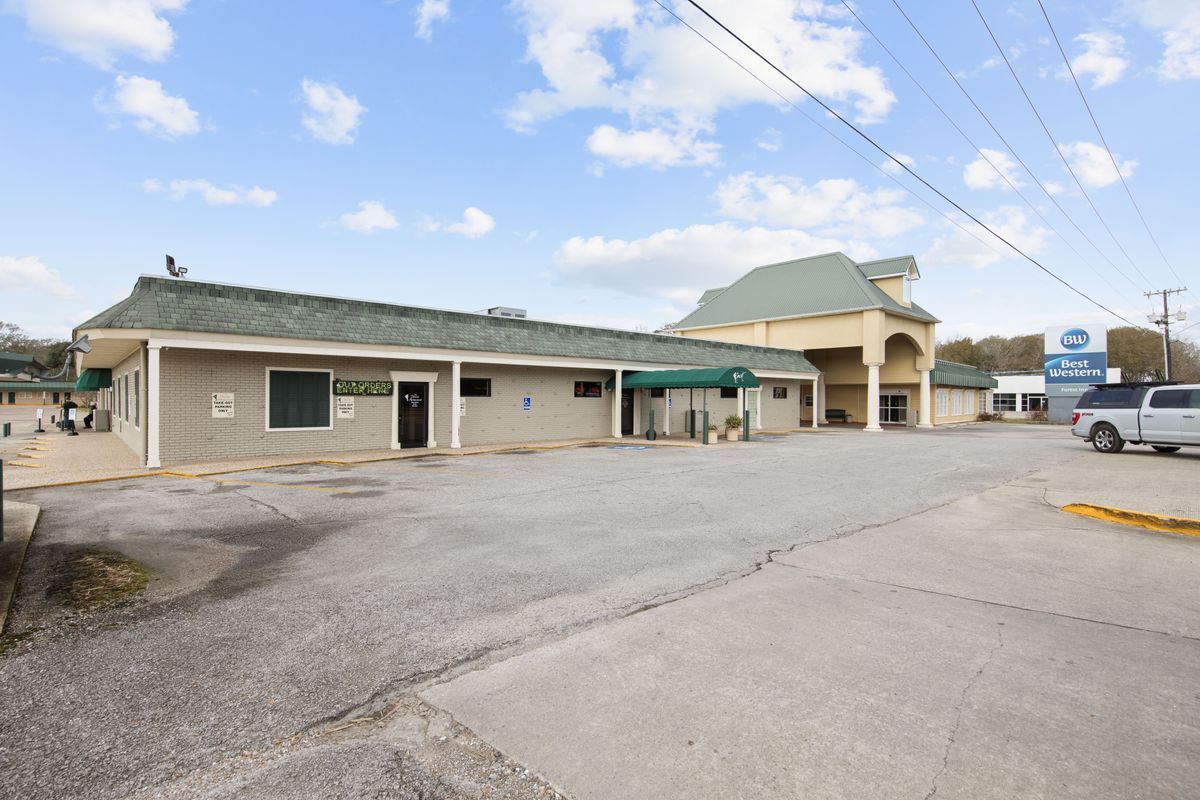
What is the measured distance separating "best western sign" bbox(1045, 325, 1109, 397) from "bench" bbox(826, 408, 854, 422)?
41.4ft

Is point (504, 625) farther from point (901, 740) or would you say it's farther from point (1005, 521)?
point (1005, 521)

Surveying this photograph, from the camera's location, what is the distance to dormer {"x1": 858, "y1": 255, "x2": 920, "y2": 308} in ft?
116

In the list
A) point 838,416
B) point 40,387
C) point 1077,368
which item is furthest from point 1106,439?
point 40,387

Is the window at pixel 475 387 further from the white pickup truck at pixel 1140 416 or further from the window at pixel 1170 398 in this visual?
the window at pixel 1170 398

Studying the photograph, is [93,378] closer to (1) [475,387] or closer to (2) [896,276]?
(1) [475,387]

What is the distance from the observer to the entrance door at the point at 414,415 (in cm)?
1928

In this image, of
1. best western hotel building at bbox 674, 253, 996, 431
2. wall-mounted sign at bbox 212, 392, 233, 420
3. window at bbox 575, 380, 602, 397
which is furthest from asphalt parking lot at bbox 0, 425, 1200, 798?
best western hotel building at bbox 674, 253, 996, 431

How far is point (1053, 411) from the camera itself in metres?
41.0

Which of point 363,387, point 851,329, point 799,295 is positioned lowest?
point 363,387

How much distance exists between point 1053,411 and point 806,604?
4619 cm

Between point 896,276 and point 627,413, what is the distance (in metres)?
20.3

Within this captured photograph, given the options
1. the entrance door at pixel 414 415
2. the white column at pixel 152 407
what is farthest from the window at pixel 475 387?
the white column at pixel 152 407

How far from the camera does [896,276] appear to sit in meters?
35.4

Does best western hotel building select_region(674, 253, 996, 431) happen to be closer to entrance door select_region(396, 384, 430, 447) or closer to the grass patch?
entrance door select_region(396, 384, 430, 447)
